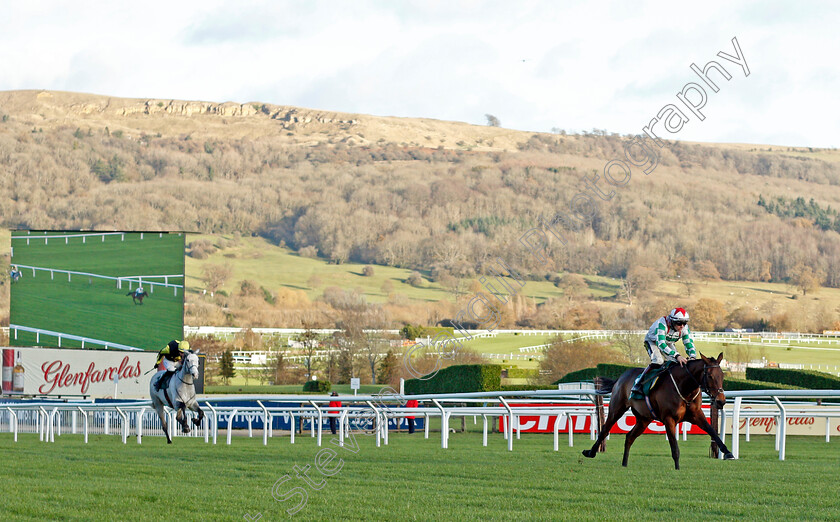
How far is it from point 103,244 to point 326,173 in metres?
136

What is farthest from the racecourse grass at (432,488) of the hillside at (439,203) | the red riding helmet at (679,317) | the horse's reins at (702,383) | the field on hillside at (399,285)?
the field on hillside at (399,285)

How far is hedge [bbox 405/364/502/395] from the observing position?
3084 centimetres

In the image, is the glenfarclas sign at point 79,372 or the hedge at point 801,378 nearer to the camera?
the hedge at point 801,378

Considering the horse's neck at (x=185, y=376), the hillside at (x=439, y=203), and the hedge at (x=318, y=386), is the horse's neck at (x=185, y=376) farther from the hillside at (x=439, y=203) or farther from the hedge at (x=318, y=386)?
the hillside at (x=439, y=203)

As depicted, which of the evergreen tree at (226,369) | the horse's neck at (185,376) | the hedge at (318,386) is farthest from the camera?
the evergreen tree at (226,369)

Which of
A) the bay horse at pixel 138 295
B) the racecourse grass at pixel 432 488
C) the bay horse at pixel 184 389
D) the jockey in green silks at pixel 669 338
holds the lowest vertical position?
the racecourse grass at pixel 432 488

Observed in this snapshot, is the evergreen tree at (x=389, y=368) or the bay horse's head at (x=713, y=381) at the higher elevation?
the bay horse's head at (x=713, y=381)

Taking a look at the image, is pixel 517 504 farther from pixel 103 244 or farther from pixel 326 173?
pixel 326 173

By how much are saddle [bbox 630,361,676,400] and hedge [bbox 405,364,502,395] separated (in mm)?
20354

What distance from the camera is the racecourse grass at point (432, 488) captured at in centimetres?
634

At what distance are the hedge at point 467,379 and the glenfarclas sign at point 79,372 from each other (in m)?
10.5

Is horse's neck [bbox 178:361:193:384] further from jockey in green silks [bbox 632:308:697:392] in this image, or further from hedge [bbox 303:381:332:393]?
hedge [bbox 303:381:332:393]

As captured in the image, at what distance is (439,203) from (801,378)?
141 metres

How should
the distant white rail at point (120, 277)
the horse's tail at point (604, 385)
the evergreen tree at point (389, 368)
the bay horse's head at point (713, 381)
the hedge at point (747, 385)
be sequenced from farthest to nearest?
the evergreen tree at point (389, 368) < the distant white rail at point (120, 277) < the hedge at point (747, 385) < the horse's tail at point (604, 385) < the bay horse's head at point (713, 381)
